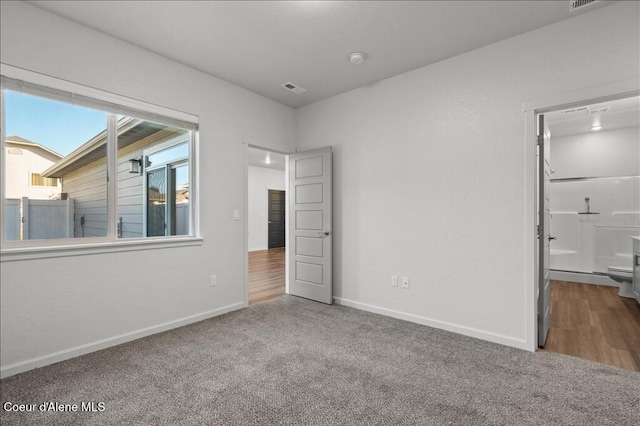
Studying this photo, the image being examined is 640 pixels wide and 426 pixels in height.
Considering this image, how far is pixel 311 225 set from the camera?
411cm

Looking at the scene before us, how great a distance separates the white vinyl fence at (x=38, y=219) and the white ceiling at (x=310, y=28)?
1513 mm

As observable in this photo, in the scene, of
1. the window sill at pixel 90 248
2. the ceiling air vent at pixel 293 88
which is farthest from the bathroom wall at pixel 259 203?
the window sill at pixel 90 248

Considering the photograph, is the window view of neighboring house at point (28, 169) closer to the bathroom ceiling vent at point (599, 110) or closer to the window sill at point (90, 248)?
the window sill at point (90, 248)

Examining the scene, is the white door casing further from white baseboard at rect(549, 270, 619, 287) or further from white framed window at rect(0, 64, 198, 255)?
white framed window at rect(0, 64, 198, 255)

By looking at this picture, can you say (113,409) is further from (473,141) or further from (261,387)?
(473,141)

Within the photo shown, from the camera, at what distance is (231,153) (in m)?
3.64

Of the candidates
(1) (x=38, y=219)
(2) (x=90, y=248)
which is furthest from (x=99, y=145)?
(2) (x=90, y=248)

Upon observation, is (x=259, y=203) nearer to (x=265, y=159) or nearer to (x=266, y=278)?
(x=265, y=159)

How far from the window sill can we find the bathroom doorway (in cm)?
430

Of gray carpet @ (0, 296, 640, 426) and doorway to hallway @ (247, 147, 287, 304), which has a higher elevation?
doorway to hallway @ (247, 147, 287, 304)

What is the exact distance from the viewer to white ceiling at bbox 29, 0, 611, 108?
2271 mm

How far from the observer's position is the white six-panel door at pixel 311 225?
3.93 m

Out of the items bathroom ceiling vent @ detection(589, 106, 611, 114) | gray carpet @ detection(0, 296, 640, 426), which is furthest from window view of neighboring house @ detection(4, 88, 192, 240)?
bathroom ceiling vent @ detection(589, 106, 611, 114)

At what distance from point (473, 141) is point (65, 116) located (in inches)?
144
